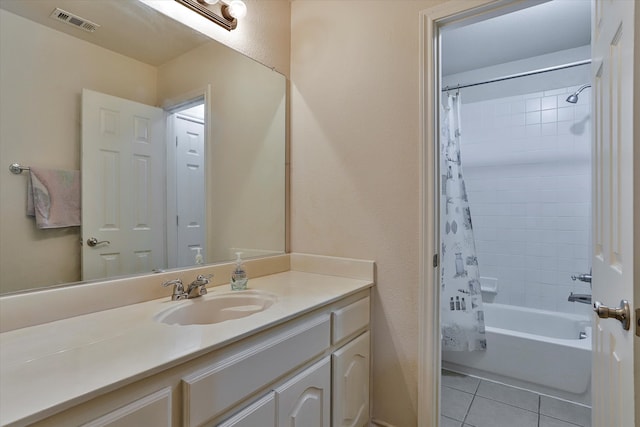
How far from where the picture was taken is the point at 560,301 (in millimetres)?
2525

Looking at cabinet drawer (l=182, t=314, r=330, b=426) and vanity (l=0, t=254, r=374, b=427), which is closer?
vanity (l=0, t=254, r=374, b=427)

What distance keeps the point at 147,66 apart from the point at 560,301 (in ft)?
10.5

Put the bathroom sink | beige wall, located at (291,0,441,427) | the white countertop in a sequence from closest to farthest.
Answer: the white countertop < the bathroom sink < beige wall, located at (291,0,441,427)

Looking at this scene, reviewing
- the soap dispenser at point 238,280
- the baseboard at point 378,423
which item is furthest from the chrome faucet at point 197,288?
the baseboard at point 378,423

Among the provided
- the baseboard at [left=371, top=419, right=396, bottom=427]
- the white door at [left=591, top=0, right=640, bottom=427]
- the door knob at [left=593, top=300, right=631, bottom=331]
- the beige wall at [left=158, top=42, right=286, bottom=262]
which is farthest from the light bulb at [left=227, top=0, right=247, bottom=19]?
the baseboard at [left=371, top=419, right=396, bottom=427]

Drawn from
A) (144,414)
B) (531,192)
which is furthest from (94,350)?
(531,192)

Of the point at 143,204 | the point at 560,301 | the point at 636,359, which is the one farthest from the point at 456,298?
the point at 143,204

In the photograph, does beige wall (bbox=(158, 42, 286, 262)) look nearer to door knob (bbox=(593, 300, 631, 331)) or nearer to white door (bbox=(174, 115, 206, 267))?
white door (bbox=(174, 115, 206, 267))

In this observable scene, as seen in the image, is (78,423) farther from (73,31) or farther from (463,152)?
(463,152)

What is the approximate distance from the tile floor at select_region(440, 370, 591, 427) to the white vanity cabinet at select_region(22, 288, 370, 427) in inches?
25.9

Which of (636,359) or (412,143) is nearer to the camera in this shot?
(636,359)

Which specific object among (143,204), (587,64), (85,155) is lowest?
(143,204)

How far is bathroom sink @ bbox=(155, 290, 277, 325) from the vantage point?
3.86ft

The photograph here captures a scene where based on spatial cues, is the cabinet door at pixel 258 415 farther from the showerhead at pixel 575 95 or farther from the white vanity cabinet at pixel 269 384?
the showerhead at pixel 575 95
